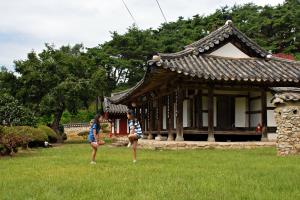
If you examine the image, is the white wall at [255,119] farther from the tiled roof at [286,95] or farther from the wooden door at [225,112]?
the tiled roof at [286,95]

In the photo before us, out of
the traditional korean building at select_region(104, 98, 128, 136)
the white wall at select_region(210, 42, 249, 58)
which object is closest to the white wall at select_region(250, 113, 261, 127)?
the white wall at select_region(210, 42, 249, 58)

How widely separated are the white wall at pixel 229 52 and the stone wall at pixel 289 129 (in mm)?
8023

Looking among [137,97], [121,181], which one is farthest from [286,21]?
[121,181]

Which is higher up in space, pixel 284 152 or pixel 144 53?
pixel 144 53

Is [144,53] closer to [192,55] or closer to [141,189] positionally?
[192,55]

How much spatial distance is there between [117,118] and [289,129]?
36.8 metres

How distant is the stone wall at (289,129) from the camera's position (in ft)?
48.4

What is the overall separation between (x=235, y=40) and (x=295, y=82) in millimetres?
4073

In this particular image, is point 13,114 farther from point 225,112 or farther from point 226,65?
point 226,65

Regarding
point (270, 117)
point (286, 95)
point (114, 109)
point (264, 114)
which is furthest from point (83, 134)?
point (286, 95)

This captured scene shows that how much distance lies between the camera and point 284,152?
48.5 ft

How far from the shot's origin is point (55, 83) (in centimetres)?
3659

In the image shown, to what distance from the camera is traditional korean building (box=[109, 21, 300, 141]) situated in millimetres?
20172

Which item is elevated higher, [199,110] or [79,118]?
[79,118]
